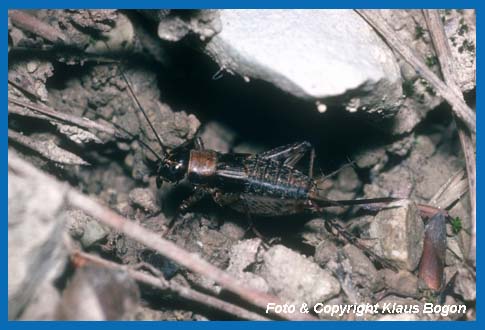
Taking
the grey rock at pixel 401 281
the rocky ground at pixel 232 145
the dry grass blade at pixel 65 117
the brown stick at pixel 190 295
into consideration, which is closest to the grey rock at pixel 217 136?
the rocky ground at pixel 232 145

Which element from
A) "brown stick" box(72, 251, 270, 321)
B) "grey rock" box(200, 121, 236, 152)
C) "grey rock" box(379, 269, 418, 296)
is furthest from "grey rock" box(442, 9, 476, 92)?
"brown stick" box(72, 251, 270, 321)

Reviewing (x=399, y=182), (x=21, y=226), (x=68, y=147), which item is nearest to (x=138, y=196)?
(x=68, y=147)

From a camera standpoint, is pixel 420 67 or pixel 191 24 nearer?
pixel 191 24

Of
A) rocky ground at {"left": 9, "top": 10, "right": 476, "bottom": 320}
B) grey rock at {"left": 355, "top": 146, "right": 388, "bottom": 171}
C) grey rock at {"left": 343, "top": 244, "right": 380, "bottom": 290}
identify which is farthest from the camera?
grey rock at {"left": 355, "top": 146, "right": 388, "bottom": 171}

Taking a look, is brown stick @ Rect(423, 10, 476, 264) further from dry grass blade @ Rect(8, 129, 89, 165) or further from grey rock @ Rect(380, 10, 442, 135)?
dry grass blade @ Rect(8, 129, 89, 165)

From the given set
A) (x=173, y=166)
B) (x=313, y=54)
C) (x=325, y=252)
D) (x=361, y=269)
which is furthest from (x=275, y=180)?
(x=313, y=54)

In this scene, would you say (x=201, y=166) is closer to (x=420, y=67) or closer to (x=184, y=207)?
(x=184, y=207)

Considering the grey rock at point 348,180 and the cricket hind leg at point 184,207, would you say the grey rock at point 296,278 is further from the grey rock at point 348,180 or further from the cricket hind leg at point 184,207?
the grey rock at point 348,180
